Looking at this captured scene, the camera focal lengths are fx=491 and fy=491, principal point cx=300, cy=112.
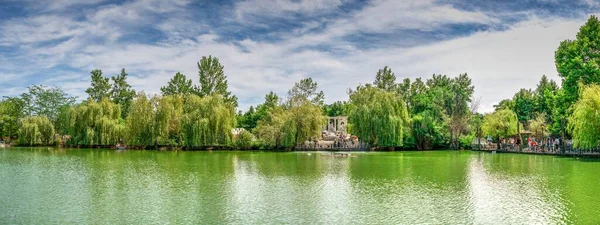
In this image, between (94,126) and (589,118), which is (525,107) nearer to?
(589,118)

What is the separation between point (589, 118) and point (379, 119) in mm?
18359

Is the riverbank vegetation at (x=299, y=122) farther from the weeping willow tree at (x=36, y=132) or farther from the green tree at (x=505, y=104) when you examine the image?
the green tree at (x=505, y=104)

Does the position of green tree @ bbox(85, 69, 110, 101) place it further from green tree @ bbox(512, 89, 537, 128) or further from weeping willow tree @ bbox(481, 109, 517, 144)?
green tree @ bbox(512, 89, 537, 128)

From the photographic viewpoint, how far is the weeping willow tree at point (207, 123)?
47.9 metres

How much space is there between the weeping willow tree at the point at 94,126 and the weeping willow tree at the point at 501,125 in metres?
37.3

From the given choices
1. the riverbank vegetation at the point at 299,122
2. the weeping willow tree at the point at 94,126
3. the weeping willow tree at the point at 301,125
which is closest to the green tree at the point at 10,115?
the riverbank vegetation at the point at 299,122

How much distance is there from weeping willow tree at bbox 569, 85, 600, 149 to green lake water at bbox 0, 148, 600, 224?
6617mm

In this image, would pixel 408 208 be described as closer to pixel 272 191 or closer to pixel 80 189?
pixel 272 191

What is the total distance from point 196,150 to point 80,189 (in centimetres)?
2991

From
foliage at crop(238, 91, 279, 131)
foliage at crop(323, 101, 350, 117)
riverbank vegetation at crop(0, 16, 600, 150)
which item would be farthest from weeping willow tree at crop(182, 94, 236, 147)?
foliage at crop(323, 101, 350, 117)

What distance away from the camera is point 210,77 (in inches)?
2584

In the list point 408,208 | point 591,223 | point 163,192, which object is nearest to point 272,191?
point 163,192

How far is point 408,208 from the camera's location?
14.9 metres

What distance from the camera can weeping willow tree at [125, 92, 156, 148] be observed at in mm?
48969
